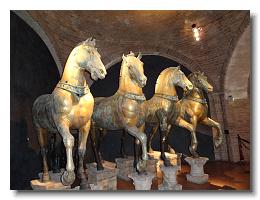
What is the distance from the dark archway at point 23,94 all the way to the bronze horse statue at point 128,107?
3.14 ft

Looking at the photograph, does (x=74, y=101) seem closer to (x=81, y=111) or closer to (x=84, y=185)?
(x=81, y=111)

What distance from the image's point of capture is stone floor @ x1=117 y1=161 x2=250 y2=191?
368cm

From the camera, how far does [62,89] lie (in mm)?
2961

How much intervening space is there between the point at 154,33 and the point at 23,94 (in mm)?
3039

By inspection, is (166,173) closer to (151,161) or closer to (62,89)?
(151,161)

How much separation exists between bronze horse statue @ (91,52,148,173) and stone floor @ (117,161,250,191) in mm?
Answer: 798

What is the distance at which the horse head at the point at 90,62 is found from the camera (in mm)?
2945

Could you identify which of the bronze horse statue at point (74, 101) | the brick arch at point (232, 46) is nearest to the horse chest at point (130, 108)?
the bronze horse statue at point (74, 101)

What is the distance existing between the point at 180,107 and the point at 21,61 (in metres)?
2.70

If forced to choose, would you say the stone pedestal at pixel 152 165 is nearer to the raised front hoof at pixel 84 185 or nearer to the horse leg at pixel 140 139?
the horse leg at pixel 140 139

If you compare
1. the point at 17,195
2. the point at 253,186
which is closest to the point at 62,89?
the point at 17,195

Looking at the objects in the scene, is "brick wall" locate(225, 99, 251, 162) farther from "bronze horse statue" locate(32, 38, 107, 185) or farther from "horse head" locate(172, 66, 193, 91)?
"bronze horse statue" locate(32, 38, 107, 185)

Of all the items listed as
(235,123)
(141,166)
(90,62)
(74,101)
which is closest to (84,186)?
(141,166)

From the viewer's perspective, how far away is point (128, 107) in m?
3.44
